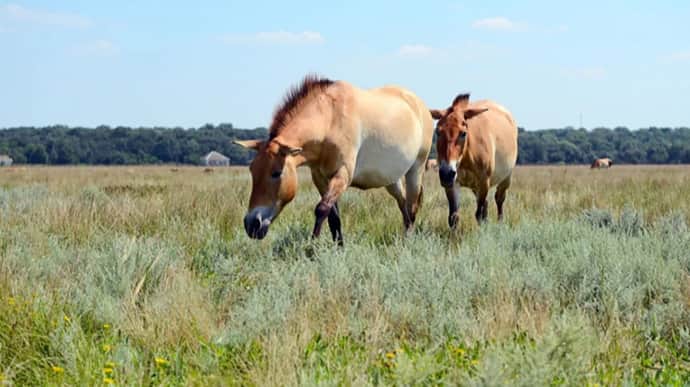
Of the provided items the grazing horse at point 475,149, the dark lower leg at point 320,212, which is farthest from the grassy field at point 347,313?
the grazing horse at point 475,149

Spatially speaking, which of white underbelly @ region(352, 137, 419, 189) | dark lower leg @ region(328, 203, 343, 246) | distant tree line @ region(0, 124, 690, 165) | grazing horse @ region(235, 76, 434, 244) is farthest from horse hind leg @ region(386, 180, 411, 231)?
distant tree line @ region(0, 124, 690, 165)

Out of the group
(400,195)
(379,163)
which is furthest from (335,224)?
(400,195)

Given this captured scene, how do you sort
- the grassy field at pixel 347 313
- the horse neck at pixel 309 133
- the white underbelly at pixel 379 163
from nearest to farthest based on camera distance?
1. the grassy field at pixel 347 313
2. the horse neck at pixel 309 133
3. the white underbelly at pixel 379 163

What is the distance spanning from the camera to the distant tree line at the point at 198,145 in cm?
8962

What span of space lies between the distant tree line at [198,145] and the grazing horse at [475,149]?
80355 millimetres

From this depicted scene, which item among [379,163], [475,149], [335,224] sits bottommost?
[335,224]

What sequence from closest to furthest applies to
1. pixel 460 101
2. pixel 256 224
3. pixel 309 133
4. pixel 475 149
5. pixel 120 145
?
pixel 256 224, pixel 309 133, pixel 460 101, pixel 475 149, pixel 120 145

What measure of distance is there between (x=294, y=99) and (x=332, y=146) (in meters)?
0.59

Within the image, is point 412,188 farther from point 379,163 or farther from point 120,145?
point 120,145

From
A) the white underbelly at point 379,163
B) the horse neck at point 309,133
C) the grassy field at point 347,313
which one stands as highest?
the horse neck at point 309,133

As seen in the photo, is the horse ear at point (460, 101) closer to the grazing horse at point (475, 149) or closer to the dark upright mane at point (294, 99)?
the grazing horse at point (475, 149)

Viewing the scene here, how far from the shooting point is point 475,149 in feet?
27.6

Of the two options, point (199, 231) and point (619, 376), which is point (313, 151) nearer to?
point (199, 231)

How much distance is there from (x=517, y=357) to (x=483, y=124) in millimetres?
6309
